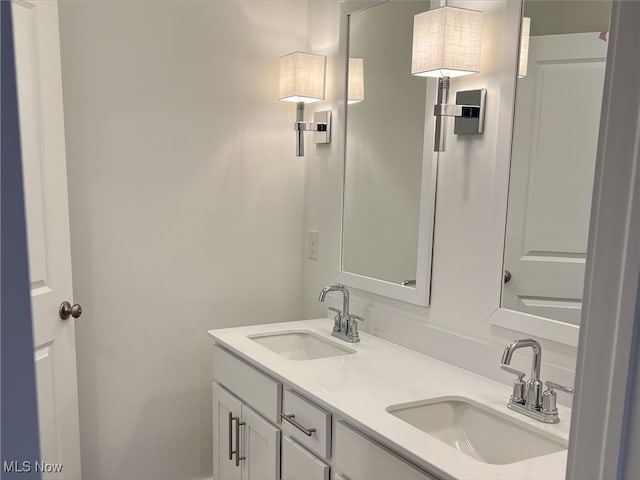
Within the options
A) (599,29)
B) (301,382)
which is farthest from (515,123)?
(301,382)

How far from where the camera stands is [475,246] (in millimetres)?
1726

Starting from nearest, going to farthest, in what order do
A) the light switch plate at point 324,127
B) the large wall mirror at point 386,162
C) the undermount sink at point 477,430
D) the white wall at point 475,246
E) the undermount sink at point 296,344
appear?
the undermount sink at point 477,430
the white wall at point 475,246
the large wall mirror at point 386,162
the undermount sink at point 296,344
the light switch plate at point 324,127

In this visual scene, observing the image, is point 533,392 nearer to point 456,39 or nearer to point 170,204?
point 456,39

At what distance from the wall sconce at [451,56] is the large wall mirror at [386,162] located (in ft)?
0.62

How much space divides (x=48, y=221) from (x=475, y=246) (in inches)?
54.5

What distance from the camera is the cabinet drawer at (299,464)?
154 centimetres

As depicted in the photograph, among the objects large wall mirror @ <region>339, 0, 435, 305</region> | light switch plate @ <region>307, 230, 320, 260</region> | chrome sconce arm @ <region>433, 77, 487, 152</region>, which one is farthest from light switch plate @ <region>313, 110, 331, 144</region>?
chrome sconce arm @ <region>433, 77, 487, 152</region>

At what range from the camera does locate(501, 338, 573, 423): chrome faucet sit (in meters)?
1.37

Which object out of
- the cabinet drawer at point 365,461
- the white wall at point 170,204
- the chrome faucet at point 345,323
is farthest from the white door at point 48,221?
the cabinet drawer at point 365,461

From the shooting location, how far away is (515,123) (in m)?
1.58

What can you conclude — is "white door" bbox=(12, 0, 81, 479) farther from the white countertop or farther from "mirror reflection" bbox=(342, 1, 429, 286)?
"mirror reflection" bbox=(342, 1, 429, 286)

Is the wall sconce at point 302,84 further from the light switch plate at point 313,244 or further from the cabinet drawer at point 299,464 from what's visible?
the cabinet drawer at point 299,464

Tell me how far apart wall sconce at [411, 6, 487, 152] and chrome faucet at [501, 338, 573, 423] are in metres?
0.66

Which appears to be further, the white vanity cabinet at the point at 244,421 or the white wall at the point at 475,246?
the white vanity cabinet at the point at 244,421
